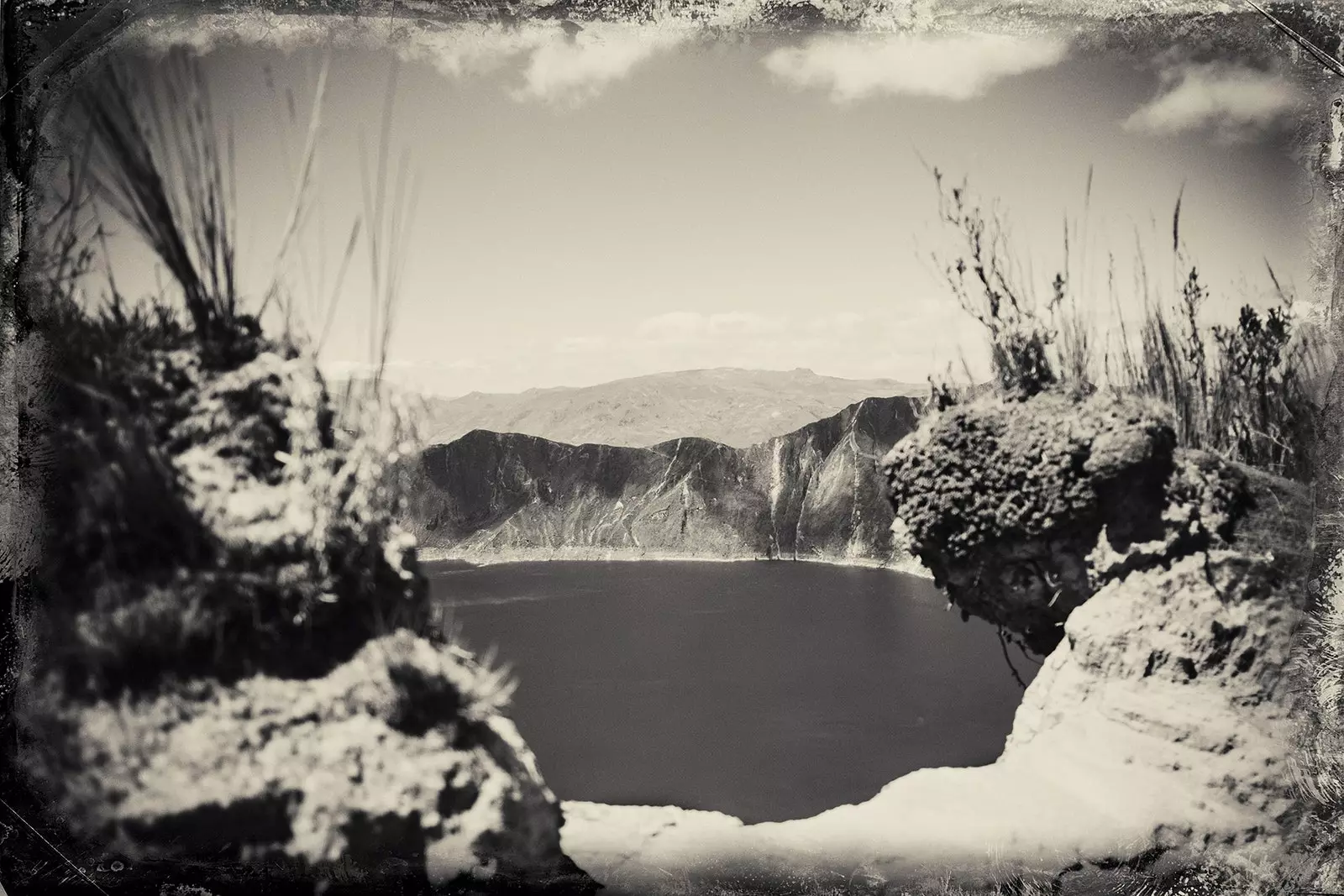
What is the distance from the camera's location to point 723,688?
21.6ft

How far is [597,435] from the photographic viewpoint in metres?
7.86

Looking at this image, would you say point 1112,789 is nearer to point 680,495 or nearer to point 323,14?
point 323,14

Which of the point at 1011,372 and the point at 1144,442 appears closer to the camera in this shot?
the point at 1144,442

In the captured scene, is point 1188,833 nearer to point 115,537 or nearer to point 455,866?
point 455,866

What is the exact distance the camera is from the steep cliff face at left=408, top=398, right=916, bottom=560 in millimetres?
7914

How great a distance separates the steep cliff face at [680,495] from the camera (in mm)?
7914

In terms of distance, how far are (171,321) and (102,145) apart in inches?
39.3

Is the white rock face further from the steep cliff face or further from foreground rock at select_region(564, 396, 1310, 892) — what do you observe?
the steep cliff face

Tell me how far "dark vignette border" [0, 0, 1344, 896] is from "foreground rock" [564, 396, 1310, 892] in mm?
493

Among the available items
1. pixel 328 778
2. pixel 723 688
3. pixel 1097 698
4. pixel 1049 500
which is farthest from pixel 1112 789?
pixel 328 778

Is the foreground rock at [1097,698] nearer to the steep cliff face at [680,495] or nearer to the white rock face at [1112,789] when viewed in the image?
the white rock face at [1112,789]

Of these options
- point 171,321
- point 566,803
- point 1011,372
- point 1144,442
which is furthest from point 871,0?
point 566,803

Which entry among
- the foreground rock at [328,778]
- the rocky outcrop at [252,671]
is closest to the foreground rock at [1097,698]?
the foreground rock at [328,778]

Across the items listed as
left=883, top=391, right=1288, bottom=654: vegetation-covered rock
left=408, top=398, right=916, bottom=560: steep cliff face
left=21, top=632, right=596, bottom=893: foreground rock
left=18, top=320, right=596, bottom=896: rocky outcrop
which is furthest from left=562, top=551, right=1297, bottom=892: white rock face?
left=408, top=398, right=916, bottom=560: steep cliff face
